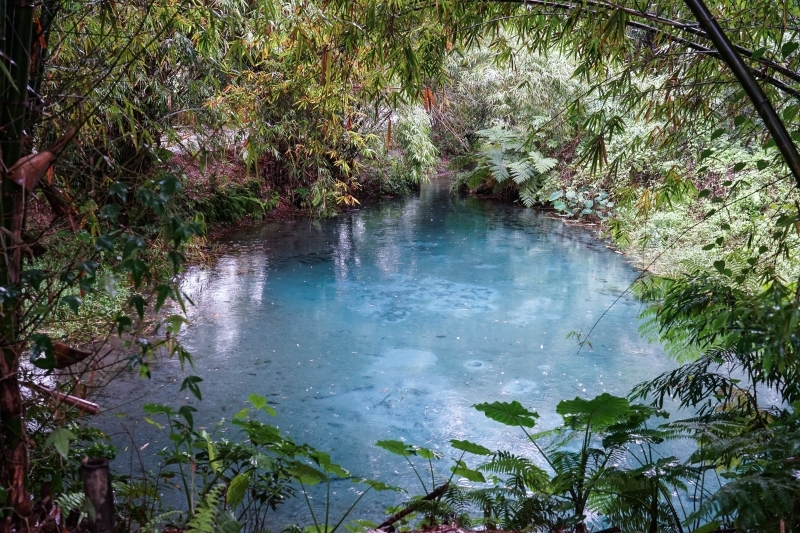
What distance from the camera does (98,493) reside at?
1096 millimetres

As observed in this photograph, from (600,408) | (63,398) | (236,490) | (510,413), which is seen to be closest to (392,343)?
(510,413)

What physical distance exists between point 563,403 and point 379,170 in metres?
10.8

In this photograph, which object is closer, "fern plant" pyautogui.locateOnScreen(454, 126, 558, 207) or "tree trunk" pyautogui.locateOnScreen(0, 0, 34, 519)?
"tree trunk" pyautogui.locateOnScreen(0, 0, 34, 519)

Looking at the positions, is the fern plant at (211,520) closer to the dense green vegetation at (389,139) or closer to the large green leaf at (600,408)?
the dense green vegetation at (389,139)

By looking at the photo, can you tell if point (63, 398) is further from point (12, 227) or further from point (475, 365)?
point (475, 365)

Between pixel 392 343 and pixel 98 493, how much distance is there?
371 cm

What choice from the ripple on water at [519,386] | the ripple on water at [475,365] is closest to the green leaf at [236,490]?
the ripple on water at [519,386]

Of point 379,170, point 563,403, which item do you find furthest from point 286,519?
point 379,170

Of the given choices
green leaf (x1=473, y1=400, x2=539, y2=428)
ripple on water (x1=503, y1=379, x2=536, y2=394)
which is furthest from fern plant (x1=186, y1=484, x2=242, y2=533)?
ripple on water (x1=503, y1=379, x2=536, y2=394)

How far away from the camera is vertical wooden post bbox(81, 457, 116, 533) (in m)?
1.09

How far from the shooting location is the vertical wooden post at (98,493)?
1.09 meters

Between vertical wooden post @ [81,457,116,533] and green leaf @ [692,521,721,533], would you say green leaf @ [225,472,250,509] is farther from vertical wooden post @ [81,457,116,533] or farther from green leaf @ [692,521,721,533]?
green leaf @ [692,521,721,533]

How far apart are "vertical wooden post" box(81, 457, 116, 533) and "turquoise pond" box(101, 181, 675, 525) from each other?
157 cm

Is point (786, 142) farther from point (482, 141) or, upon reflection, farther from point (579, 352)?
point (482, 141)
